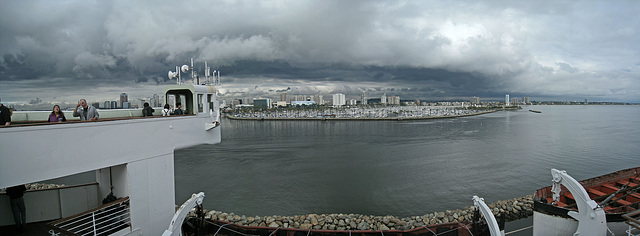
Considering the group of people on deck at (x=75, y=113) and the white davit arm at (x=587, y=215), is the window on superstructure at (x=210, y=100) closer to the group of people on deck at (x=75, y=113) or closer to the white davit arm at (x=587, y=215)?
the group of people on deck at (x=75, y=113)

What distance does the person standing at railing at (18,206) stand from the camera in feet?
14.2

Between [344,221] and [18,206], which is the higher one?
[18,206]

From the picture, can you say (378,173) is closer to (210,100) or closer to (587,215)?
(587,215)

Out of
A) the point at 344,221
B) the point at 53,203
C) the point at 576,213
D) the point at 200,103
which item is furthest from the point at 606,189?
the point at 53,203

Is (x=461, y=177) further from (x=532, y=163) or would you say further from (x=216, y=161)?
(x=216, y=161)

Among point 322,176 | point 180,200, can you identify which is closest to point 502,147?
point 322,176

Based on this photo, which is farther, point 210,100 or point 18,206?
point 210,100

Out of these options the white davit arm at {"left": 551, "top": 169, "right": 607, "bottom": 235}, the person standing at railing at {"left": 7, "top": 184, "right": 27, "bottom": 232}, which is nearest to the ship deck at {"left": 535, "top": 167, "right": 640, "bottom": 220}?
the white davit arm at {"left": 551, "top": 169, "right": 607, "bottom": 235}

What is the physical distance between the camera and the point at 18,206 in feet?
14.6

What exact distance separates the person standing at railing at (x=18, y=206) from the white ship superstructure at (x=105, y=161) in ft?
0.63

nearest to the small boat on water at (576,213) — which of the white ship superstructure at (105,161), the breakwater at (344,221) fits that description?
the breakwater at (344,221)

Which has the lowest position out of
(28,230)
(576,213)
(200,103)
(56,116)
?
(576,213)

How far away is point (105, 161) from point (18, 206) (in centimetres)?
215

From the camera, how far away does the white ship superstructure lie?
10.2ft
